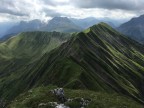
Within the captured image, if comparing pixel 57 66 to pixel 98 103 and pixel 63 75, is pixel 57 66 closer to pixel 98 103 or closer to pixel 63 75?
pixel 63 75

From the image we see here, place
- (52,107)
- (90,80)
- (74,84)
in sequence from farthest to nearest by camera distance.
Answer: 1. (90,80)
2. (74,84)
3. (52,107)

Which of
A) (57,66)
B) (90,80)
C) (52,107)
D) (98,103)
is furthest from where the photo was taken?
(57,66)

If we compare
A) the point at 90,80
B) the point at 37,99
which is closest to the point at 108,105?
the point at 37,99

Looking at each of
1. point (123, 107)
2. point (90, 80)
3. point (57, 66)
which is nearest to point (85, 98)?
point (123, 107)

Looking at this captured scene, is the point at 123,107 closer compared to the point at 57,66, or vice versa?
the point at 123,107

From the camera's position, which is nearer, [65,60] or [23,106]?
[23,106]

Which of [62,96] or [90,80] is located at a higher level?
[62,96]

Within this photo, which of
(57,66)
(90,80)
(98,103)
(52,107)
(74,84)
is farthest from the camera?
(57,66)

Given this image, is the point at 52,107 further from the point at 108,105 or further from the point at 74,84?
the point at 74,84

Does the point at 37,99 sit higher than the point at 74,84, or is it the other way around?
the point at 37,99
